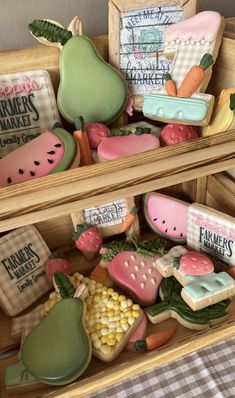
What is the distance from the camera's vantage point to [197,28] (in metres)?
0.68

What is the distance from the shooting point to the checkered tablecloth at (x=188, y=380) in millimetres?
763

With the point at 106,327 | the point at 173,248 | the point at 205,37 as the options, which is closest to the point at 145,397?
the point at 106,327

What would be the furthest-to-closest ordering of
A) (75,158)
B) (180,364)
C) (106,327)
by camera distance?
(180,364), (106,327), (75,158)

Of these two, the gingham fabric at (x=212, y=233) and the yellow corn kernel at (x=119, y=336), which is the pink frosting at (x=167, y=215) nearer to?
the gingham fabric at (x=212, y=233)

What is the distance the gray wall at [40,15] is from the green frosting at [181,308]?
482mm

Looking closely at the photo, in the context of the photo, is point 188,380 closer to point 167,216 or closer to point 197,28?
point 167,216

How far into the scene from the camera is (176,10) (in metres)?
0.71

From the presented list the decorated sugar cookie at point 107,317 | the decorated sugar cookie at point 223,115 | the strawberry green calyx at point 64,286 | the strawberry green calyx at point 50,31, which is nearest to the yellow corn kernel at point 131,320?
the decorated sugar cookie at point 107,317

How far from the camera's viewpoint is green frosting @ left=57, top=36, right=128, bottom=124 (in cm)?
66

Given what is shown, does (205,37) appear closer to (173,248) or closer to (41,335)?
(173,248)

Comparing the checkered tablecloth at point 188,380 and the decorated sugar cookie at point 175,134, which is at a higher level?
the decorated sugar cookie at point 175,134

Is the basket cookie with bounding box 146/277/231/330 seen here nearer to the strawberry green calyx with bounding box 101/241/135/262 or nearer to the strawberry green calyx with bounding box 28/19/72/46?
the strawberry green calyx with bounding box 101/241/135/262

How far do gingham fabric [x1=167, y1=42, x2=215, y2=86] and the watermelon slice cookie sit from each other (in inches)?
7.9

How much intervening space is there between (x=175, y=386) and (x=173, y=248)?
0.81ft
